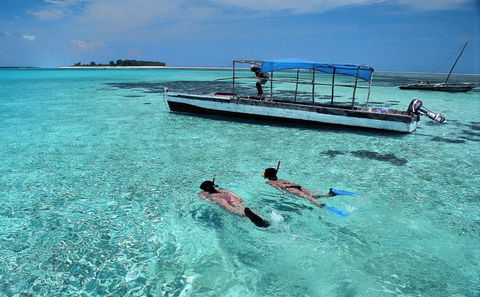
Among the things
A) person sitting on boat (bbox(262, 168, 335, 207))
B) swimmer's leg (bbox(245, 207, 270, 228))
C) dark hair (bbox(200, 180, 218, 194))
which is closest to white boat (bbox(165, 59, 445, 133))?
person sitting on boat (bbox(262, 168, 335, 207))

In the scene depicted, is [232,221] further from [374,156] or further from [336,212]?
[374,156]

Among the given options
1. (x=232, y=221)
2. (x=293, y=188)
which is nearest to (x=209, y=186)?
(x=232, y=221)

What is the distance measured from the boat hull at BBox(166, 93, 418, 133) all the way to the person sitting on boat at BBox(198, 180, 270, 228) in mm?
9810

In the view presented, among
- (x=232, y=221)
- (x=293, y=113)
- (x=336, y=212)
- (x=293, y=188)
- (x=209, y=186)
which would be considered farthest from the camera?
(x=293, y=113)

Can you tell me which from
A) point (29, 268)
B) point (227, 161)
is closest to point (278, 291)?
point (29, 268)

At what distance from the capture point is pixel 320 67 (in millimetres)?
15703

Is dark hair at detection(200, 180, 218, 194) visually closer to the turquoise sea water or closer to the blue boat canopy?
the turquoise sea water

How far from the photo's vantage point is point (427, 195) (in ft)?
27.6

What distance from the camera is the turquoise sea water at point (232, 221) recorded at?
199 inches

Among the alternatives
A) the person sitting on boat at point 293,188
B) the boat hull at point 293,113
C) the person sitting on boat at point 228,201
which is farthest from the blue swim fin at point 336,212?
the boat hull at point 293,113

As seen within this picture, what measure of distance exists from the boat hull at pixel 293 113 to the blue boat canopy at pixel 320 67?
1.82 metres

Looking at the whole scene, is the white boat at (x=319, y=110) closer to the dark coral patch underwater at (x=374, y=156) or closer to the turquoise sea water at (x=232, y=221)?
the turquoise sea water at (x=232, y=221)

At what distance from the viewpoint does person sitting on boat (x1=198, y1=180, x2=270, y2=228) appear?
6277mm

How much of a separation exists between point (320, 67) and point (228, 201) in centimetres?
1103
